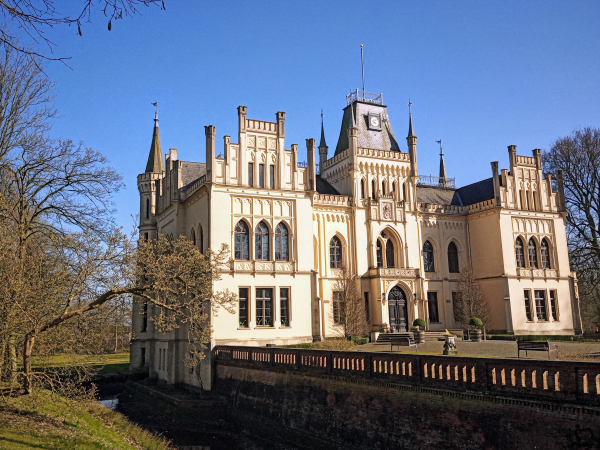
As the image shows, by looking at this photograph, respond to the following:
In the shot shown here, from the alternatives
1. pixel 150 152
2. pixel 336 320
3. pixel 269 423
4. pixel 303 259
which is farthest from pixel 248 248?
pixel 150 152

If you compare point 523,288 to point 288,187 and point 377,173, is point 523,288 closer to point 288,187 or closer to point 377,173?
point 377,173

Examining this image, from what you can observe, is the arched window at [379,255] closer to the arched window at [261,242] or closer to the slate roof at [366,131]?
the slate roof at [366,131]

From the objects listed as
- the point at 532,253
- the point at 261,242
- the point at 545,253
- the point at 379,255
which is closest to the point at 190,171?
the point at 261,242

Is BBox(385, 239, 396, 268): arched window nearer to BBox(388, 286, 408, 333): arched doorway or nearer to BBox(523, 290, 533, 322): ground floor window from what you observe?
BBox(388, 286, 408, 333): arched doorway

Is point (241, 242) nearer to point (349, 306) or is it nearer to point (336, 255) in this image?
point (349, 306)

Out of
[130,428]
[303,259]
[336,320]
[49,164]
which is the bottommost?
[130,428]

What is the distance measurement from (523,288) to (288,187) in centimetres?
2011

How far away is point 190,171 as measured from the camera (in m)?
40.1

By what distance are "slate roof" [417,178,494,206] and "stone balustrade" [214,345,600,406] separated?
28.2m

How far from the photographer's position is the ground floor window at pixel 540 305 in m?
41.3

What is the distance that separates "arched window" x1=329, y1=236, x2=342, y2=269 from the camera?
127 feet

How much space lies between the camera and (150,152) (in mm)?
46344

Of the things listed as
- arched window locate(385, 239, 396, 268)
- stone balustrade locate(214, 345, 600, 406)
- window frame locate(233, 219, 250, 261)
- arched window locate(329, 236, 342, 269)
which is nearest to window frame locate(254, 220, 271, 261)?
window frame locate(233, 219, 250, 261)

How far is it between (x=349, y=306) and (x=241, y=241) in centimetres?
885
